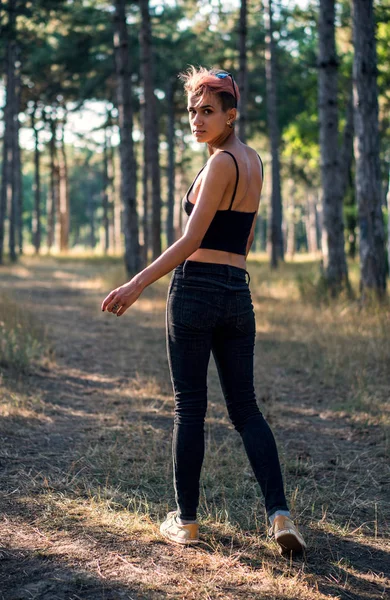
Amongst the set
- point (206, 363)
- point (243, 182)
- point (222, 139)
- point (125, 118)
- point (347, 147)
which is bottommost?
point (206, 363)

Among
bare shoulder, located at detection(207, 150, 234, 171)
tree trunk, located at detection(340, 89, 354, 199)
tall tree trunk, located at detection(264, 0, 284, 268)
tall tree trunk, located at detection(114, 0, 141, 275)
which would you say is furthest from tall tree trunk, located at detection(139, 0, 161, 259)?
bare shoulder, located at detection(207, 150, 234, 171)

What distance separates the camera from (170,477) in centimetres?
468

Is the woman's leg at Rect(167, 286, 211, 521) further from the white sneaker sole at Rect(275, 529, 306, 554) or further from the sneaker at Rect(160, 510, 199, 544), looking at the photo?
the white sneaker sole at Rect(275, 529, 306, 554)

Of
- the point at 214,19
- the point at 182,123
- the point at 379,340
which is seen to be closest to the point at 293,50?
the point at 182,123

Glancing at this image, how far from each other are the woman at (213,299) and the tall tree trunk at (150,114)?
16935 millimetres

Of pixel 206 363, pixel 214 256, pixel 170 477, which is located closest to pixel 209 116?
pixel 214 256

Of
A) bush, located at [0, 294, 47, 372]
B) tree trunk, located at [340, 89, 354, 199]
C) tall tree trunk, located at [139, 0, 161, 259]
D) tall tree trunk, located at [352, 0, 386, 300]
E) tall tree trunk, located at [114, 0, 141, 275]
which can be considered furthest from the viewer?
tree trunk, located at [340, 89, 354, 199]

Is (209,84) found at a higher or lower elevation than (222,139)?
higher

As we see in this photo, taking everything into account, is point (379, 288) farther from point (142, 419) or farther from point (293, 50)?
point (293, 50)

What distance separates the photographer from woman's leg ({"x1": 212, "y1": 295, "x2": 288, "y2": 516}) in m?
3.44

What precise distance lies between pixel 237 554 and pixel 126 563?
0.53 m

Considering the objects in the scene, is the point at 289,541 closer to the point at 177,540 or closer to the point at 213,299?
the point at 177,540

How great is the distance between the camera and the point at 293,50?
109 ft

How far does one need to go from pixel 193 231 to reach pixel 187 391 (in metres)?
0.78
